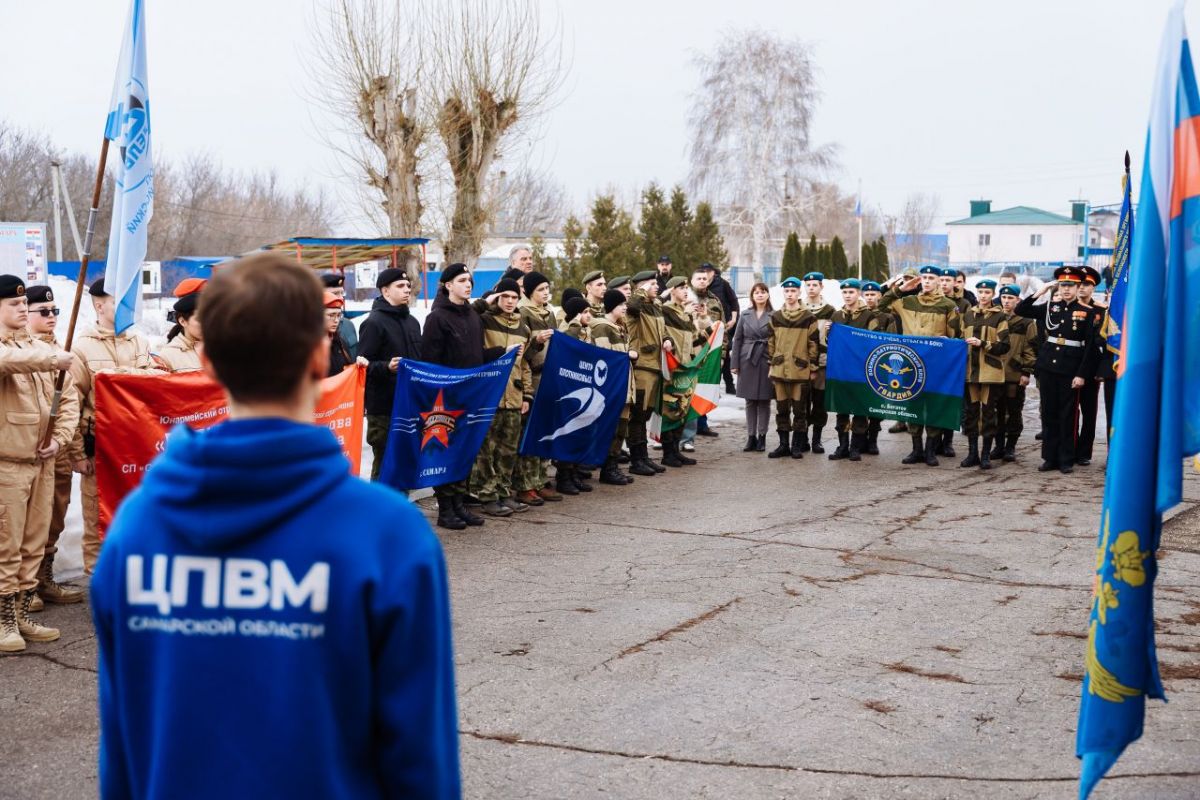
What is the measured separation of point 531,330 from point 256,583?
8978 mm

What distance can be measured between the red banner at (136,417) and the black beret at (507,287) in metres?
3.27

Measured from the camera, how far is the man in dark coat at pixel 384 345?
30.7 ft

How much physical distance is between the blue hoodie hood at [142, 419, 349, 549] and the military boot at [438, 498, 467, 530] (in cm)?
781

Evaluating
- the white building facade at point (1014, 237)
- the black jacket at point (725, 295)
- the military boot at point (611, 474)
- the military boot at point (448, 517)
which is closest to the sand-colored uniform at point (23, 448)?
the military boot at point (448, 517)

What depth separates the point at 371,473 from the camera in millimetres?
9984

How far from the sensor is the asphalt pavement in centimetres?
479

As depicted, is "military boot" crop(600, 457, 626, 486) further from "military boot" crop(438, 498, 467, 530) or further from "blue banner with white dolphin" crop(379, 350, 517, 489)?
"military boot" crop(438, 498, 467, 530)

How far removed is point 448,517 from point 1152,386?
6864mm

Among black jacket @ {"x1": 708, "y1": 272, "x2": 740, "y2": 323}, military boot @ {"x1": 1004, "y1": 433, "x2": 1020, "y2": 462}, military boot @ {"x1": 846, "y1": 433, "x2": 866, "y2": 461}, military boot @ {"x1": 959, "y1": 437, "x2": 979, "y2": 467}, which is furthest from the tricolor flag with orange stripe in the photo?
black jacket @ {"x1": 708, "y1": 272, "x2": 740, "y2": 323}


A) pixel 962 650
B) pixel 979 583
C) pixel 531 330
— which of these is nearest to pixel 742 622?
A: pixel 962 650

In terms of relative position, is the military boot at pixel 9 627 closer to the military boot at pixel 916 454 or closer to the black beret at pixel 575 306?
the black beret at pixel 575 306

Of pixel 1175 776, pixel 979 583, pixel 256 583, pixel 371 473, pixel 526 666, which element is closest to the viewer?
pixel 256 583

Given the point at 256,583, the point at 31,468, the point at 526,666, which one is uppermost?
the point at 256,583

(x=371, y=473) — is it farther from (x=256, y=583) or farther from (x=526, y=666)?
(x=256, y=583)
